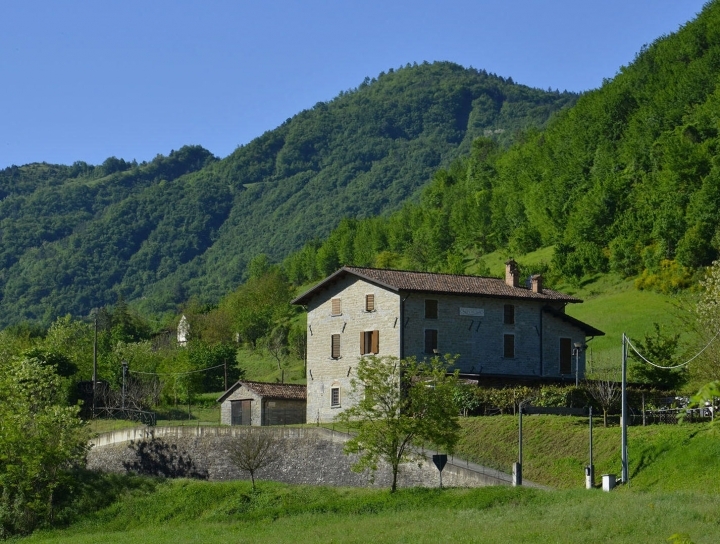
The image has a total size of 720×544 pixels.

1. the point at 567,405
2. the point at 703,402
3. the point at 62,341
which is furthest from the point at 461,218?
the point at 703,402

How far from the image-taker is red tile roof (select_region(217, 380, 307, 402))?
62781 millimetres

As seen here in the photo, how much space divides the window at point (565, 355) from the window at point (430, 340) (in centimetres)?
817

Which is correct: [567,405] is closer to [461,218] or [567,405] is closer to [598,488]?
[598,488]

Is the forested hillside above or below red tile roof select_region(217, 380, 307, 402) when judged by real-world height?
above

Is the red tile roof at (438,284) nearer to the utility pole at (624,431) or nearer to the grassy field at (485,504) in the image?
the grassy field at (485,504)

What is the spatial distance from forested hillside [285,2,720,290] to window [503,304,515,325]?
32.8m

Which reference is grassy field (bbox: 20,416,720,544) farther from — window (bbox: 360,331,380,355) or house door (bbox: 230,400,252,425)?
house door (bbox: 230,400,252,425)

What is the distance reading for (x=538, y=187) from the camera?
13588 centimetres

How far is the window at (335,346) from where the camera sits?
6134 centimetres

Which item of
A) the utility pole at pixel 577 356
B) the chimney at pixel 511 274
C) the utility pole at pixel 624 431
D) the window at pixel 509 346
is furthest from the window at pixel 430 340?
the utility pole at pixel 624 431

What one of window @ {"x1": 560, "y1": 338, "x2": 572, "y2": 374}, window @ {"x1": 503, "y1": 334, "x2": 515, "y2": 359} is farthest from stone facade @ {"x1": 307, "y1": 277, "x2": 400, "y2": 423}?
window @ {"x1": 560, "y1": 338, "x2": 572, "y2": 374}

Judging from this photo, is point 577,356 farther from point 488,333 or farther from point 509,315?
point 488,333

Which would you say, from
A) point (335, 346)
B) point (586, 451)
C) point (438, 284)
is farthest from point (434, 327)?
point (586, 451)

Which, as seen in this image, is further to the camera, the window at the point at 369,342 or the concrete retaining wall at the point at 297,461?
the window at the point at 369,342
